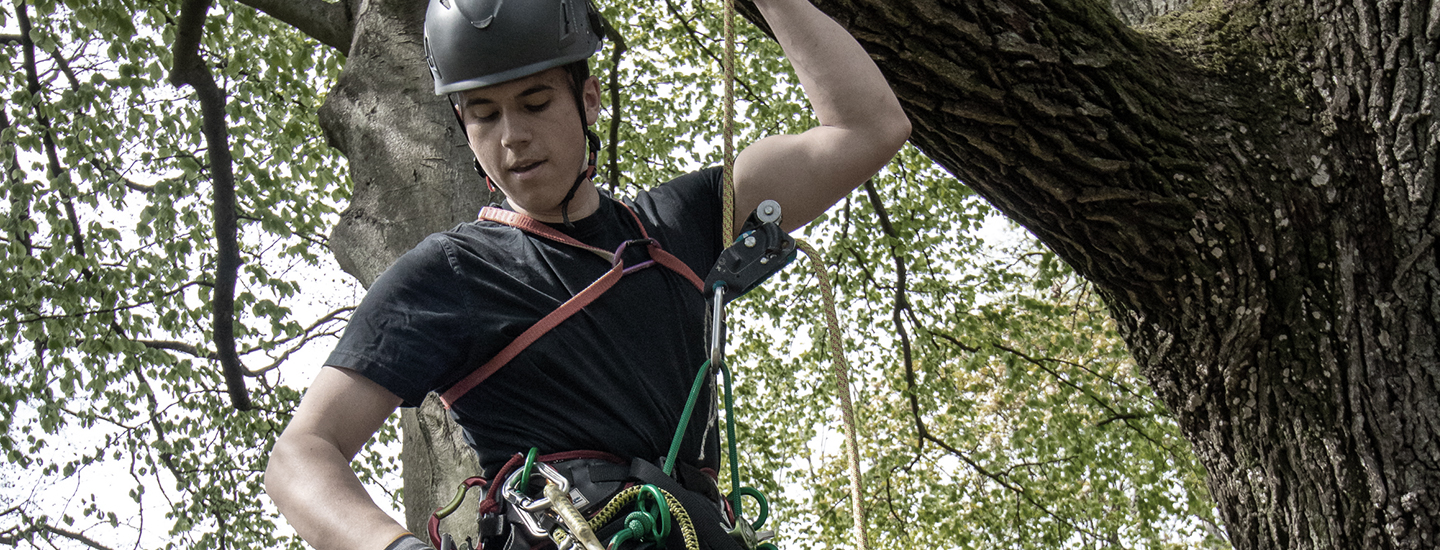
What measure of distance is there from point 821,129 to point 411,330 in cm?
76

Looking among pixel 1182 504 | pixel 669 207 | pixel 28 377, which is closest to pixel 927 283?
pixel 1182 504

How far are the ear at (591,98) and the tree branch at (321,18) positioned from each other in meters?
3.15

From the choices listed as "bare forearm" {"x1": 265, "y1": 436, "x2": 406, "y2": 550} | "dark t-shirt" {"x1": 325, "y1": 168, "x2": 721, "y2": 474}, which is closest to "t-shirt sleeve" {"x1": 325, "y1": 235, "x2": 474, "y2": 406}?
"dark t-shirt" {"x1": 325, "y1": 168, "x2": 721, "y2": 474}

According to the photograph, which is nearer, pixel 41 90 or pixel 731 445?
pixel 731 445

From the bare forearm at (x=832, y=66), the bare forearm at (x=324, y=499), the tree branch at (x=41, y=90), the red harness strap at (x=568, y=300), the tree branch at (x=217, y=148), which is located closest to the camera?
the bare forearm at (x=324, y=499)

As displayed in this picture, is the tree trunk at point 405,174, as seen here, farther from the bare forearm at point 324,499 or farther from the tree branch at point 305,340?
the tree branch at point 305,340

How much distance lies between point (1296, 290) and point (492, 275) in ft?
6.23

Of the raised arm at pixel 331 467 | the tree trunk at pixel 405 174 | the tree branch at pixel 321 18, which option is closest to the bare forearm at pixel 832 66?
the raised arm at pixel 331 467

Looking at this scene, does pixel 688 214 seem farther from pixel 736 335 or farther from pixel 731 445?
pixel 736 335

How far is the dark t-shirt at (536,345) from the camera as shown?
1667 millimetres

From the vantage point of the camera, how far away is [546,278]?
178 centimetres

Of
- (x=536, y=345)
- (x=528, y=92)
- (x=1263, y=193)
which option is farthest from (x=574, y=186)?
(x=1263, y=193)

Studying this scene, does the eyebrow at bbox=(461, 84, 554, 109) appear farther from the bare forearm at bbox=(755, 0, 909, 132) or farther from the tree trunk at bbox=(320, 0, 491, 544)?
the tree trunk at bbox=(320, 0, 491, 544)

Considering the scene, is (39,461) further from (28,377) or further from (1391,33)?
(1391,33)
